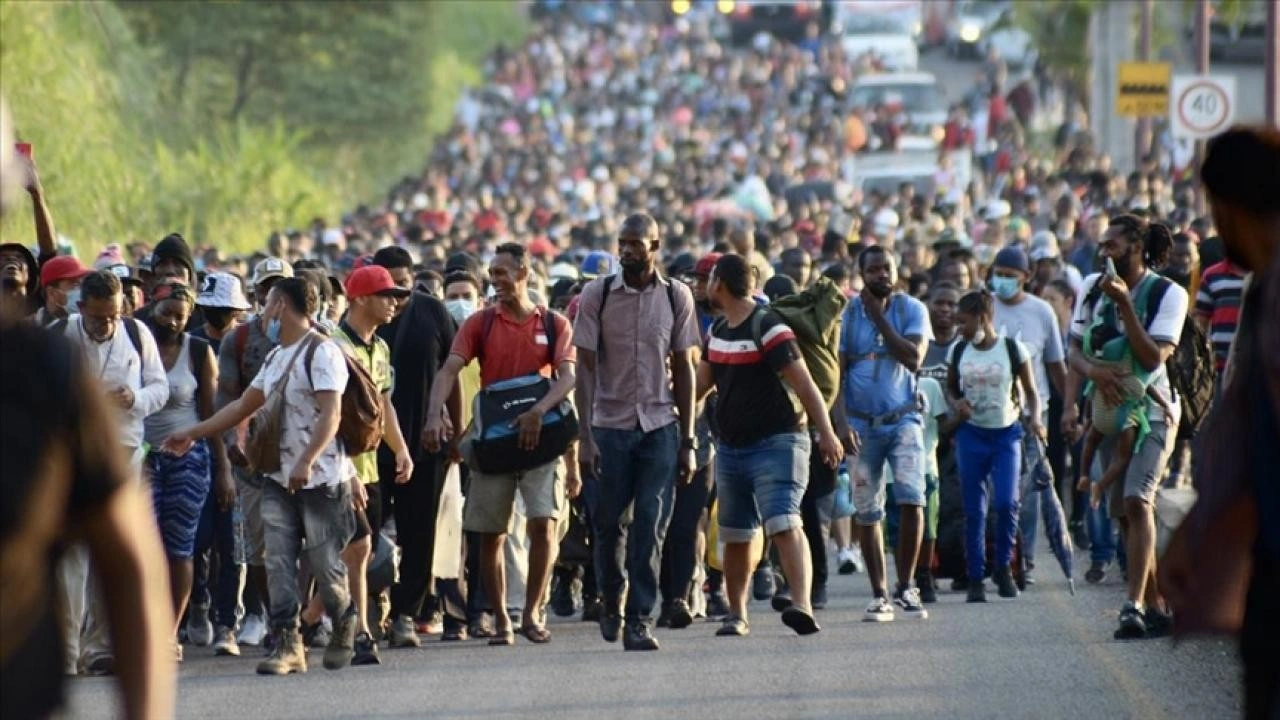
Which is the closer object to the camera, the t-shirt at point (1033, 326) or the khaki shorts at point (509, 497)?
the khaki shorts at point (509, 497)

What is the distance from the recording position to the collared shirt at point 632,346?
12656 millimetres

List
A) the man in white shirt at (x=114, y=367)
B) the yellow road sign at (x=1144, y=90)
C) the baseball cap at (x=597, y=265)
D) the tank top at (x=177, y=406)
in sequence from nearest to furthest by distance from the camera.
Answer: the man in white shirt at (x=114, y=367), the tank top at (x=177, y=406), the baseball cap at (x=597, y=265), the yellow road sign at (x=1144, y=90)

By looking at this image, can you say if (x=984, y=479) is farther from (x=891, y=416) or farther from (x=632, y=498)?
(x=632, y=498)

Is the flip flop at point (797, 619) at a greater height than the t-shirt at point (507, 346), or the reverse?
the t-shirt at point (507, 346)

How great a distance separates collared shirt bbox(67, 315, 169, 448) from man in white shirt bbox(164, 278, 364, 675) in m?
0.20

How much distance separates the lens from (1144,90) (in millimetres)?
32625

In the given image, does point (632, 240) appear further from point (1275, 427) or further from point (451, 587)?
point (1275, 427)

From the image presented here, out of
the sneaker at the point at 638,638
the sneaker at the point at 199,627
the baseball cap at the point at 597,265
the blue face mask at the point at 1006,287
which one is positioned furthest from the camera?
the baseball cap at the point at 597,265

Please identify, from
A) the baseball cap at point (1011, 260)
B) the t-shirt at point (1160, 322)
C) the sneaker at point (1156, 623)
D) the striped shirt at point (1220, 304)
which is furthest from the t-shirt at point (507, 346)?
the baseball cap at point (1011, 260)

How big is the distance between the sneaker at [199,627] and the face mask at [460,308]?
1.91 meters

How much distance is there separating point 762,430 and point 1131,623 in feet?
5.73

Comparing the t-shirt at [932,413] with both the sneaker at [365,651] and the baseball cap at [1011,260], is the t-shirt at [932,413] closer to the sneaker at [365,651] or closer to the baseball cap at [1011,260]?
the baseball cap at [1011,260]

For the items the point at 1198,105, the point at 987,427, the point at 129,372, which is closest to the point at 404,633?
the point at 129,372

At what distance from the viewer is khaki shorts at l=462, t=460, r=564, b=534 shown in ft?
42.6
